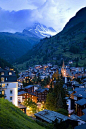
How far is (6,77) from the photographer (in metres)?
35.7

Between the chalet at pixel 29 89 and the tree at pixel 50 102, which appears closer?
the tree at pixel 50 102

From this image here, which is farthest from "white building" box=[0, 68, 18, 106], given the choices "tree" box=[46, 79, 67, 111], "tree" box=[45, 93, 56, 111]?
"tree" box=[46, 79, 67, 111]

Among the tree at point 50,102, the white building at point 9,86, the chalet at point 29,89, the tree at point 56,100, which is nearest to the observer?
the white building at point 9,86

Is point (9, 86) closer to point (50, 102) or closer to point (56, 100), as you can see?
point (50, 102)

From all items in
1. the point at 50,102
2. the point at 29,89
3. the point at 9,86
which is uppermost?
the point at 9,86

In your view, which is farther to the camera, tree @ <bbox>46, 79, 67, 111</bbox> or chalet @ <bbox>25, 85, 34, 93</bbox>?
chalet @ <bbox>25, 85, 34, 93</bbox>

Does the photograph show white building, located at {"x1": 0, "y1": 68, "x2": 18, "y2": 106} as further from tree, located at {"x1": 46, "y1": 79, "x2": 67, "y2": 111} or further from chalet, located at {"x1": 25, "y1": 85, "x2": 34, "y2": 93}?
chalet, located at {"x1": 25, "y1": 85, "x2": 34, "y2": 93}

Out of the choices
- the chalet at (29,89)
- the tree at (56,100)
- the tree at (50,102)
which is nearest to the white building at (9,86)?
the tree at (50,102)

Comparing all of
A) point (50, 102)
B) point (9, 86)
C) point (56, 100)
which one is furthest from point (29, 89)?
point (9, 86)

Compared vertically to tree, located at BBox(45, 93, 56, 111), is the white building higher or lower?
higher

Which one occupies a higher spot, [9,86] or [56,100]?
[9,86]

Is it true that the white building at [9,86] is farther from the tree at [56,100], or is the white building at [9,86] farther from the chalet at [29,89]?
the chalet at [29,89]

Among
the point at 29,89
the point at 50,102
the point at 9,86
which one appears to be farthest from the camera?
the point at 29,89

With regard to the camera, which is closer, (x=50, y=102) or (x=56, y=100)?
(x=56, y=100)
